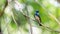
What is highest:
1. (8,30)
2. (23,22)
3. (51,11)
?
(51,11)

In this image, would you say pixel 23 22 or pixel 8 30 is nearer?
pixel 23 22

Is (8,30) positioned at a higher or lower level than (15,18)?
lower

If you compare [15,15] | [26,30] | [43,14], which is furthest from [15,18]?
[43,14]

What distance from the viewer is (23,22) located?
1.39 m

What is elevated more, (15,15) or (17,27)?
(15,15)

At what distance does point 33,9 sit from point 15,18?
0.79 ft

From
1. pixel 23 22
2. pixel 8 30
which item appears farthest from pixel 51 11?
pixel 8 30

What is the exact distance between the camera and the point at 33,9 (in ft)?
4.29

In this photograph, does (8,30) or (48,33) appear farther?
(8,30)

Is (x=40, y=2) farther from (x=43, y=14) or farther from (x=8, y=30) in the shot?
(x=8, y=30)

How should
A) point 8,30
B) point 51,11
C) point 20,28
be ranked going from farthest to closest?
point 8,30
point 20,28
point 51,11

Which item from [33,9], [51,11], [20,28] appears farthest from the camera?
[20,28]

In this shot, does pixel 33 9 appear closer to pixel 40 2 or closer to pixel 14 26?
pixel 40 2

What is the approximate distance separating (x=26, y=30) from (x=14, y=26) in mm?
152
